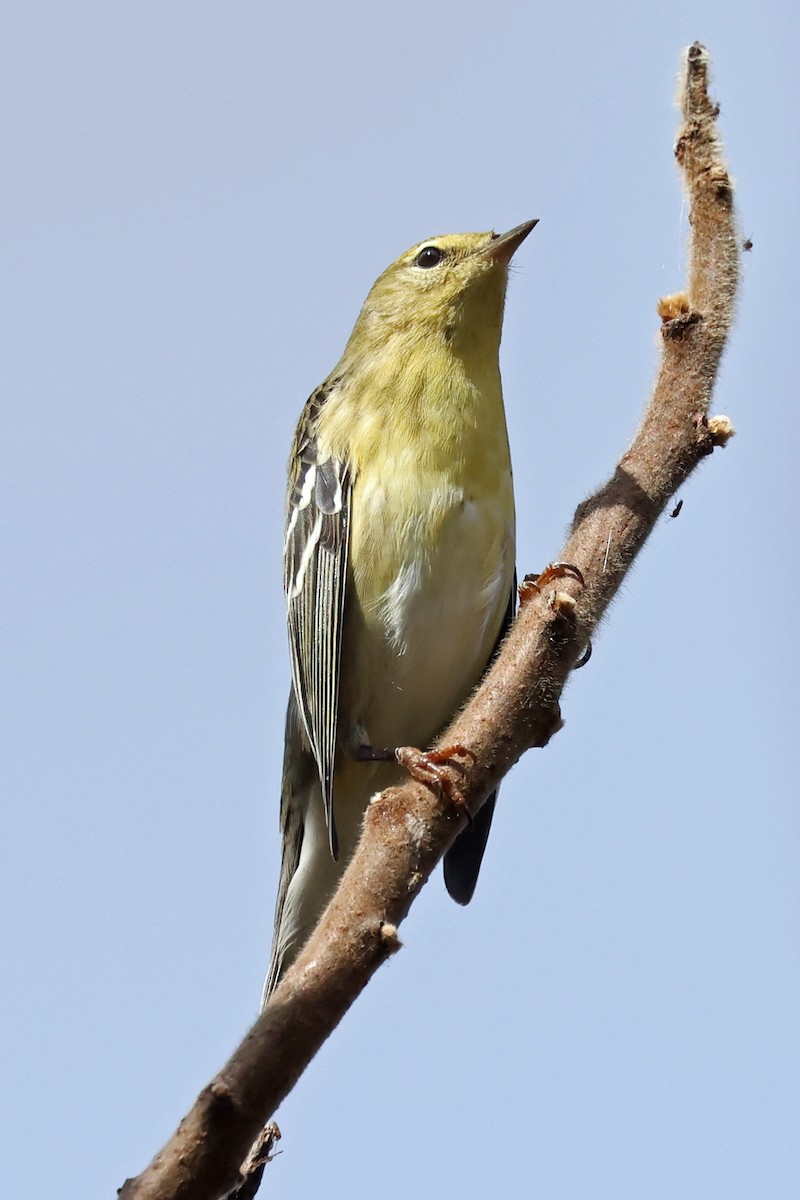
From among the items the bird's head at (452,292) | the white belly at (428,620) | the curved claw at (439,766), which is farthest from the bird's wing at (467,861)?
the curved claw at (439,766)

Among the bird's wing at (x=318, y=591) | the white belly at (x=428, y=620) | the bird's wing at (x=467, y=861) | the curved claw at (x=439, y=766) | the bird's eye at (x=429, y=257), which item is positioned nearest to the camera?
the curved claw at (x=439, y=766)

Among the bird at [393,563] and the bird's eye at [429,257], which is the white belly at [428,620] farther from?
the bird's eye at [429,257]

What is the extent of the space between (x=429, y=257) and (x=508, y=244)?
514 mm

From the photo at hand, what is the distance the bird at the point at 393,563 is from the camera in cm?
488

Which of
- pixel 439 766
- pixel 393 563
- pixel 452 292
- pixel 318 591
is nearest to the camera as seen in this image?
pixel 439 766

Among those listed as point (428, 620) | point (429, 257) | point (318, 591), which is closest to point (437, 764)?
point (428, 620)

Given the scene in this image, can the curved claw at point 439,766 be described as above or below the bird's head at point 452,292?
below

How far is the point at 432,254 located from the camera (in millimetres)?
5762

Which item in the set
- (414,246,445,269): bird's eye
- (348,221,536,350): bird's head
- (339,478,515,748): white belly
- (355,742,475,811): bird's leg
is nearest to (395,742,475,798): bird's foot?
(355,742,475,811): bird's leg

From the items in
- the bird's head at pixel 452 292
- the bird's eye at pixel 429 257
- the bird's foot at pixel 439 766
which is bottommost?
the bird's foot at pixel 439 766

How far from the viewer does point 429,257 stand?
5770 mm

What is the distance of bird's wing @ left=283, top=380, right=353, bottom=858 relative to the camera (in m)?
5.00

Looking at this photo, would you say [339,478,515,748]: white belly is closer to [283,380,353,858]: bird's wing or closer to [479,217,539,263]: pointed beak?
[283,380,353,858]: bird's wing

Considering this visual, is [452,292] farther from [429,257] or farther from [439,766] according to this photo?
[439,766]
